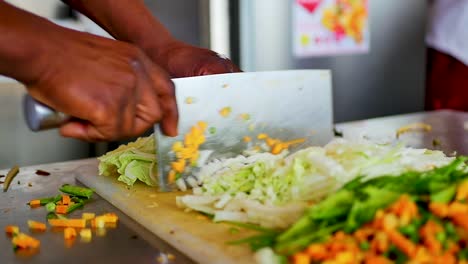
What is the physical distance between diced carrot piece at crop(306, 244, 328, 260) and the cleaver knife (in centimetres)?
54

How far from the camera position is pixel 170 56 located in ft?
5.73

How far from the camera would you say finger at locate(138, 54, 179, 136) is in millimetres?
1302

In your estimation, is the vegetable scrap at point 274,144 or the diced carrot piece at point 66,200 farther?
the vegetable scrap at point 274,144

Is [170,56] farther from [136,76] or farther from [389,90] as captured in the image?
[389,90]

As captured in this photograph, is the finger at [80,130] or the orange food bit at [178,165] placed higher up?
the finger at [80,130]

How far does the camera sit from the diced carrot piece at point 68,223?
4.37 ft

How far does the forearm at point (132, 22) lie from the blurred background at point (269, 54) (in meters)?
1.30

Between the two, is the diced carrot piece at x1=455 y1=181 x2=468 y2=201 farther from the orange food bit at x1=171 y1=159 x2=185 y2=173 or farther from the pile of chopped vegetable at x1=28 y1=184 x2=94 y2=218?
the pile of chopped vegetable at x1=28 y1=184 x2=94 y2=218

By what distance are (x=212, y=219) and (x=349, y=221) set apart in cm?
36

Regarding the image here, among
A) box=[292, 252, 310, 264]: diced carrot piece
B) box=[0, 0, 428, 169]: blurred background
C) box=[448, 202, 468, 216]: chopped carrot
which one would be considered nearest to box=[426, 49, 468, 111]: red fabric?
box=[0, 0, 428, 169]: blurred background

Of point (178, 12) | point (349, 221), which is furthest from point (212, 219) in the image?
point (178, 12)

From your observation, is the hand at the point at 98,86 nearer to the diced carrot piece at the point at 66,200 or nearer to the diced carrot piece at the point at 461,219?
the diced carrot piece at the point at 66,200

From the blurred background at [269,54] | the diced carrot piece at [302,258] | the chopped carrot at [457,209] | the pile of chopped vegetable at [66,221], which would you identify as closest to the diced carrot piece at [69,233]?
the pile of chopped vegetable at [66,221]

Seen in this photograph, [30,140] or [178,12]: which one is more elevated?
[178,12]
